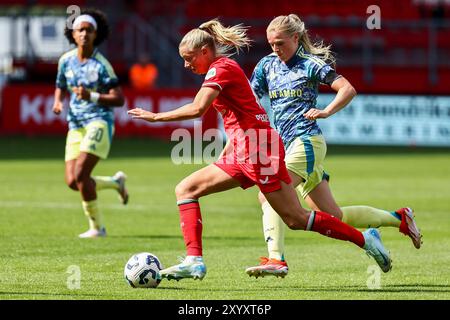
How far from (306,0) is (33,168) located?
1766 centimetres

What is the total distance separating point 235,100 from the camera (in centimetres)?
884

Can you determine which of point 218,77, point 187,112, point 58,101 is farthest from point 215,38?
point 58,101

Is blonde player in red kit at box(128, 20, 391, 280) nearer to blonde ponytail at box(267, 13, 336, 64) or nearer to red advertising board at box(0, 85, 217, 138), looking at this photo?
blonde ponytail at box(267, 13, 336, 64)

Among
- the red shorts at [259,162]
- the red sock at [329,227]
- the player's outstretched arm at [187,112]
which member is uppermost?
the player's outstretched arm at [187,112]

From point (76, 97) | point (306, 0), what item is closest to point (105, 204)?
point (76, 97)

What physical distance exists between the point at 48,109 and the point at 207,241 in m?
18.7

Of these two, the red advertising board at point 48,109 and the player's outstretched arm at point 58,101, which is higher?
the player's outstretched arm at point 58,101

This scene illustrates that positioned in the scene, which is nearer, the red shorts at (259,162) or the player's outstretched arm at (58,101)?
the red shorts at (259,162)

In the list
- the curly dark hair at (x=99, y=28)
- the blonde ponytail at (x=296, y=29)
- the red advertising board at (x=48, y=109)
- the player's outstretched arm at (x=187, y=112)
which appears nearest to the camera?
the player's outstretched arm at (x=187, y=112)

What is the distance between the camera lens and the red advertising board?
30516mm

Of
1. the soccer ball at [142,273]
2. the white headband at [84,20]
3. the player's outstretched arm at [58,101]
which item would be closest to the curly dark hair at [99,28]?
the white headband at [84,20]

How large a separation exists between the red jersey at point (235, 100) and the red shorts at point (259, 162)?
0.10m

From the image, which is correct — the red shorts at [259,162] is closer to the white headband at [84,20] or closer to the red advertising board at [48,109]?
the white headband at [84,20]

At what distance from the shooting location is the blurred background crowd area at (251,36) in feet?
112
